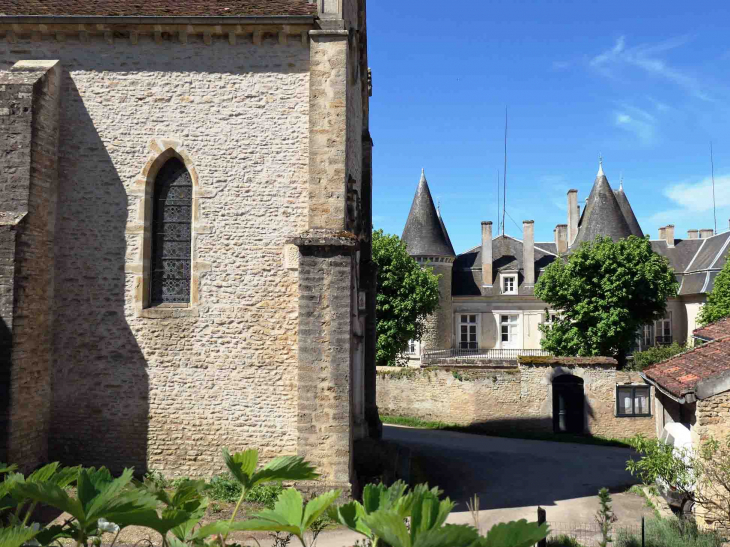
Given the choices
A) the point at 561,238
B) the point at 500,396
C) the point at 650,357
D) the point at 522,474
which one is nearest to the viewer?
the point at 522,474

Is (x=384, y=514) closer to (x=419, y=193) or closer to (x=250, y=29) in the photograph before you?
(x=250, y=29)

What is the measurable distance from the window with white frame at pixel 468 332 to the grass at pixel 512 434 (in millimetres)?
16602

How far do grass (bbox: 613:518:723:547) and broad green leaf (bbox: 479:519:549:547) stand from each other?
270 inches

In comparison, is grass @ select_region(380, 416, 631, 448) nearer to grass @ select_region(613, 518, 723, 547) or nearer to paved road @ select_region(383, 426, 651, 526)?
paved road @ select_region(383, 426, 651, 526)

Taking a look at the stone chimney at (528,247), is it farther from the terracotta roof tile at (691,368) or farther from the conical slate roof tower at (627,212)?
the terracotta roof tile at (691,368)

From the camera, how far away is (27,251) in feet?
30.4

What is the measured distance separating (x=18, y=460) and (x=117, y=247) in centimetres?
344

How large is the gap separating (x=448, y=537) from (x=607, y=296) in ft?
87.3

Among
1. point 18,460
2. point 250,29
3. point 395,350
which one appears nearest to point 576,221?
point 395,350

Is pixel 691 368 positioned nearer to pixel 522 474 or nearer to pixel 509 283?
pixel 522 474

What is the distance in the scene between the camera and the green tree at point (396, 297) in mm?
27984

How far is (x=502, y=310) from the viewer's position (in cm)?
3834

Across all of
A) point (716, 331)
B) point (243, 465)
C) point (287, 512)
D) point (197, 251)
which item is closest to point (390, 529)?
point (287, 512)

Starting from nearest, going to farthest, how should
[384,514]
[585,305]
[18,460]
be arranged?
1. [384,514]
2. [18,460]
3. [585,305]
